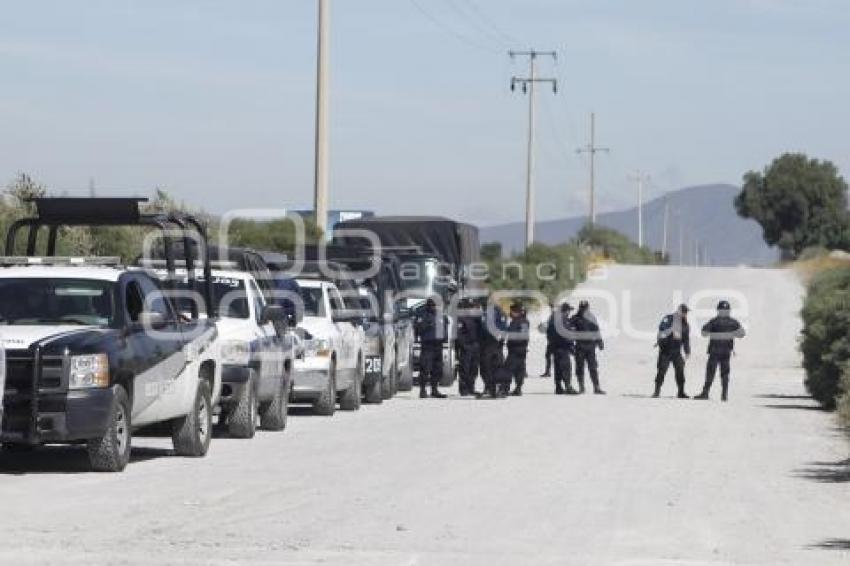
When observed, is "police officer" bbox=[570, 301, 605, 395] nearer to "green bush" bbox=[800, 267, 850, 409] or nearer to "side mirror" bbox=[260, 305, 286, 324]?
"green bush" bbox=[800, 267, 850, 409]

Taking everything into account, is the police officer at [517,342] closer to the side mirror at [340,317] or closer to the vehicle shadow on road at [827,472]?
the side mirror at [340,317]

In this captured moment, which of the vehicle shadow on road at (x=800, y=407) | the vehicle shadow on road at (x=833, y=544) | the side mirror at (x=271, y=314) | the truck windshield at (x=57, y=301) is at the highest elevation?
the truck windshield at (x=57, y=301)

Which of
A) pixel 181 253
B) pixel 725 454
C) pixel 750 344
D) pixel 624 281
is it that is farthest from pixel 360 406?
pixel 624 281

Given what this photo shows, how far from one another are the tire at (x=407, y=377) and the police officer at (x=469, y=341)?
3.34 feet

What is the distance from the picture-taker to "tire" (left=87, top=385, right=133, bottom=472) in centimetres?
1700

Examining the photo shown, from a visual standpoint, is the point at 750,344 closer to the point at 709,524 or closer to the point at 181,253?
the point at 181,253

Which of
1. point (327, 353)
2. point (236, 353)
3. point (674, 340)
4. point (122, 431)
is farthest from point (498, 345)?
point (122, 431)

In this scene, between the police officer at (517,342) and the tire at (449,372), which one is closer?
the police officer at (517,342)

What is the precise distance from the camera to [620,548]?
12.8 metres

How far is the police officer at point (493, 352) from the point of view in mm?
33875

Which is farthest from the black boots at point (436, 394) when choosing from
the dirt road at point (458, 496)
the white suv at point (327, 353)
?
the dirt road at point (458, 496)

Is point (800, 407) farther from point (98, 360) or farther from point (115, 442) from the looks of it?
point (98, 360)

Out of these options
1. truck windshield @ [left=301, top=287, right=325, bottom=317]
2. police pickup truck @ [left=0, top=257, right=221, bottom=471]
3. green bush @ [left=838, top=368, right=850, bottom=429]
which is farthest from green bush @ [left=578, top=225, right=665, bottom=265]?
police pickup truck @ [left=0, top=257, right=221, bottom=471]

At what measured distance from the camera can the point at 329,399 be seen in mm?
26938
